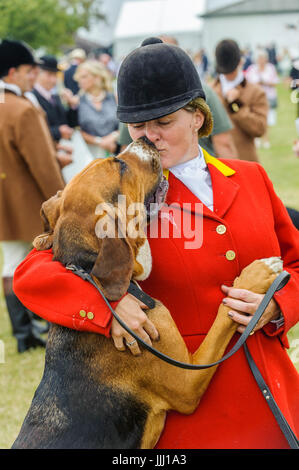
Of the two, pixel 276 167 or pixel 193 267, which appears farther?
pixel 276 167

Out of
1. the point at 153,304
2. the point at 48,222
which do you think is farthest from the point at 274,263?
the point at 48,222

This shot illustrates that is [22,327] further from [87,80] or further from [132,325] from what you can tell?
[87,80]

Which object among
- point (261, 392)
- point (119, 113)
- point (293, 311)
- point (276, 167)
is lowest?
point (276, 167)

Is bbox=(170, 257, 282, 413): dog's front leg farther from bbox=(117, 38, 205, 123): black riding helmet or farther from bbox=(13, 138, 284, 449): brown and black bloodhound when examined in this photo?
bbox=(117, 38, 205, 123): black riding helmet

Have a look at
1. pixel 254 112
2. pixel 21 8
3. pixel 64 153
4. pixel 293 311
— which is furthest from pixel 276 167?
pixel 21 8

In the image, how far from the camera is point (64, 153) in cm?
746

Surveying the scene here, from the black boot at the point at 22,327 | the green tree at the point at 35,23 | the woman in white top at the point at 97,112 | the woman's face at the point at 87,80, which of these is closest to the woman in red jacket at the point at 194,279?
the black boot at the point at 22,327

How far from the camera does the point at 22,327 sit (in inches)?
269

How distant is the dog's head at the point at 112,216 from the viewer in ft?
7.66

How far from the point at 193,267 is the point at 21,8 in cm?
4858

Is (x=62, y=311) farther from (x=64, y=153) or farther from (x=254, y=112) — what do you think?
(x=254, y=112)

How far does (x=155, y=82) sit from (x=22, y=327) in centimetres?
498

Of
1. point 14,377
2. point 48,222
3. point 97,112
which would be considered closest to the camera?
point 48,222
